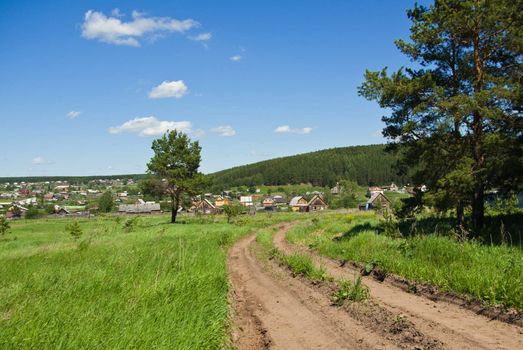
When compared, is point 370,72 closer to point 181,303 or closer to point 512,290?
point 512,290

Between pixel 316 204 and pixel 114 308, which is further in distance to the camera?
pixel 316 204

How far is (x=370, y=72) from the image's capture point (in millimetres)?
19016

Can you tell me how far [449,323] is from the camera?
6.91 meters

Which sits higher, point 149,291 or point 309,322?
point 149,291

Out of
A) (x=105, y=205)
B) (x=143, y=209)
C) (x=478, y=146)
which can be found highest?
(x=478, y=146)

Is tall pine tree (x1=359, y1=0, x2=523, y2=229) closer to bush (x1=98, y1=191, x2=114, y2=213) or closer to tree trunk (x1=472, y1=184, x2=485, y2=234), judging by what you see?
tree trunk (x1=472, y1=184, x2=485, y2=234)

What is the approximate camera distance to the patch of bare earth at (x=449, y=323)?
598 centimetres

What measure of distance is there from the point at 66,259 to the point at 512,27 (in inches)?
737

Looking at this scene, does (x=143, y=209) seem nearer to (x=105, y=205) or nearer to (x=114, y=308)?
(x=105, y=205)

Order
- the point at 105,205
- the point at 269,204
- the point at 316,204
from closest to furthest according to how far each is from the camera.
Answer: the point at 316,204, the point at 105,205, the point at 269,204

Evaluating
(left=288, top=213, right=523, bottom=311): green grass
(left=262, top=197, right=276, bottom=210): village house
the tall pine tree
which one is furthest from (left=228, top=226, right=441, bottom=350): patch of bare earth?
(left=262, top=197, right=276, bottom=210): village house

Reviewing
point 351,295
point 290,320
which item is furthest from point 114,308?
point 351,295

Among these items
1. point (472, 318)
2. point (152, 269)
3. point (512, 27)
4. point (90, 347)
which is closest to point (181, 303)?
point (90, 347)

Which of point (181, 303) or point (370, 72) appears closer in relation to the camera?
point (181, 303)
